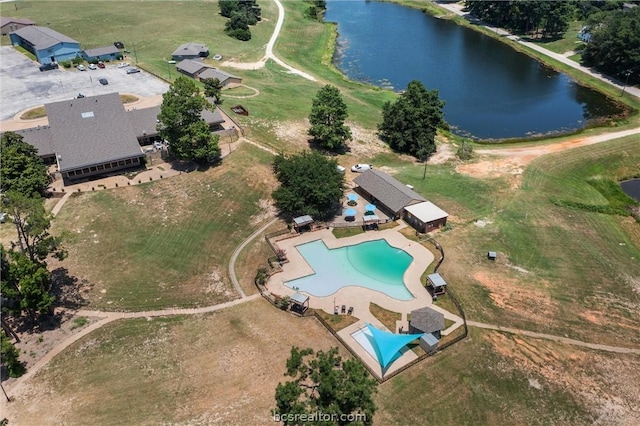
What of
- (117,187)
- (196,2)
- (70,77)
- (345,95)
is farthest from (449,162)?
(196,2)

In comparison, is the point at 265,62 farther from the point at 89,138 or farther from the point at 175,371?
the point at 175,371

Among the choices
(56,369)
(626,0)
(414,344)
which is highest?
(626,0)

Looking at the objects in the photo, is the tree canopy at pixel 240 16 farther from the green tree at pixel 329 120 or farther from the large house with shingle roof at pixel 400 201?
the large house with shingle roof at pixel 400 201

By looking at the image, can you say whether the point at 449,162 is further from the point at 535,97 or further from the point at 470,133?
the point at 535,97

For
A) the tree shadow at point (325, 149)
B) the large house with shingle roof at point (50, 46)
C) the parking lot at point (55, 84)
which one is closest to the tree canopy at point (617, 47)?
the tree shadow at point (325, 149)

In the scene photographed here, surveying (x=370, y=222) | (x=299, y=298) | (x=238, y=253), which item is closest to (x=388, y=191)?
(x=370, y=222)
